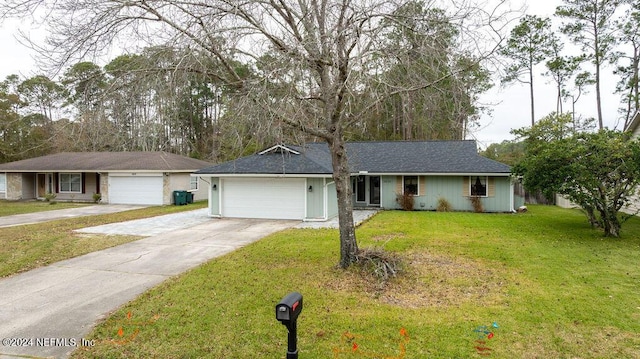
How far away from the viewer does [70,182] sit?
22.6m

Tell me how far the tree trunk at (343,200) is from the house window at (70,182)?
71.2 feet

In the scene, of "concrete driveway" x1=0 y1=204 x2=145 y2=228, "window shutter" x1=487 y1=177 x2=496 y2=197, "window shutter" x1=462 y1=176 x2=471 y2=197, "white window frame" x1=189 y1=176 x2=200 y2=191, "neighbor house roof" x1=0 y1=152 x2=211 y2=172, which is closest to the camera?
"concrete driveway" x1=0 y1=204 x2=145 y2=228

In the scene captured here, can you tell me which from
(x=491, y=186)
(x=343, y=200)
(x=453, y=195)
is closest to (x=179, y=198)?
(x=453, y=195)

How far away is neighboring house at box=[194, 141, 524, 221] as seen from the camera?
1426 centimetres

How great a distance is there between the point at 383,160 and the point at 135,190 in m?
14.2

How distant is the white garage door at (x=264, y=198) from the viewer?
14453 millimetres

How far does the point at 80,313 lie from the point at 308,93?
15.8 feet

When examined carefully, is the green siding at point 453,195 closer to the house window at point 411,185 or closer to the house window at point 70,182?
the house window at point 411,185

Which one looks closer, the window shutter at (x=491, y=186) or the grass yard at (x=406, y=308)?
the grass yard at (x=406, y=308)

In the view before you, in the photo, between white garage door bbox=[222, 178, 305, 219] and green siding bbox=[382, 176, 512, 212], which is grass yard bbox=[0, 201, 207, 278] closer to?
white garage door bbox=[222, 178, 305, 219]

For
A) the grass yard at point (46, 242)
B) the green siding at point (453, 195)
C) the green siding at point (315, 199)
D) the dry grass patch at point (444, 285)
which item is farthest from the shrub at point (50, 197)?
the dry grass patch at point (444, 285)

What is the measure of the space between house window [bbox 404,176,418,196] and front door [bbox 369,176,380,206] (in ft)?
4.67

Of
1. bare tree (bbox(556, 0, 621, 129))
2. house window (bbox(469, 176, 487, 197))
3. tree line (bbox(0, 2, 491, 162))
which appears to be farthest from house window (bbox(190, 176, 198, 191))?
bare tree (bbox(556, 0, 621, 129))

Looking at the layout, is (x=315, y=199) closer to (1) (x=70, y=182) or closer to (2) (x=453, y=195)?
(2) (x=453, y=195)
